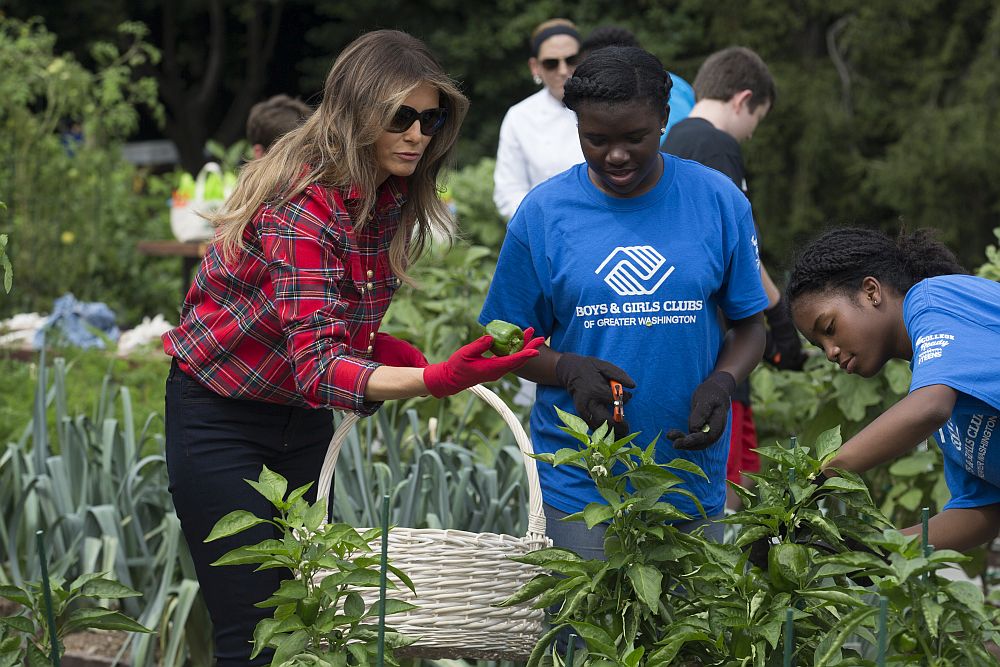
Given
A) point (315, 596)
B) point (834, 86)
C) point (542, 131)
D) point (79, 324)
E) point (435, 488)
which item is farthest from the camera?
point (834, 86)

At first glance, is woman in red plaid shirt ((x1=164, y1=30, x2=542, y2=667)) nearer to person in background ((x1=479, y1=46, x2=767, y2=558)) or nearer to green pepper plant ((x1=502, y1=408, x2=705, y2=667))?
person in background ((x1=479, y1=46, x2=767, y2=558))

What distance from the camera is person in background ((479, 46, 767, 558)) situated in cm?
211

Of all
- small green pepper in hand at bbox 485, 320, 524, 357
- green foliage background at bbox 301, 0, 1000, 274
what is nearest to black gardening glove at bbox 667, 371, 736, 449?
small green pepper in hand at bbox 485, 320, 524, 357

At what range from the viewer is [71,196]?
766cm

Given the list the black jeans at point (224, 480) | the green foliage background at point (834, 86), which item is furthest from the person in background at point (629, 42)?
the green foliage background at point (834, 86)

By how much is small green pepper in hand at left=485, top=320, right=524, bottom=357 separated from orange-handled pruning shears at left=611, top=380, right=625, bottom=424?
22 centimetres

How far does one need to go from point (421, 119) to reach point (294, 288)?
0.40 meters

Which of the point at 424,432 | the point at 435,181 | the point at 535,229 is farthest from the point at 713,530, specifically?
the point at 424,432

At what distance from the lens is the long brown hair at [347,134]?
2.05m

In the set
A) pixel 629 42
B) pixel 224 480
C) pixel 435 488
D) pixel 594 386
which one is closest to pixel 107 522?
pixel 435 488

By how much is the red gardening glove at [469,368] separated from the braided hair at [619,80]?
1.76 ft

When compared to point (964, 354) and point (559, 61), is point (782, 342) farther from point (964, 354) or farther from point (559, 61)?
point (964, 354)

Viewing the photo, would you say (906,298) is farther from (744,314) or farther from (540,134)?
(540,134)

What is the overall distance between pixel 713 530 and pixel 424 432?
162 cm
